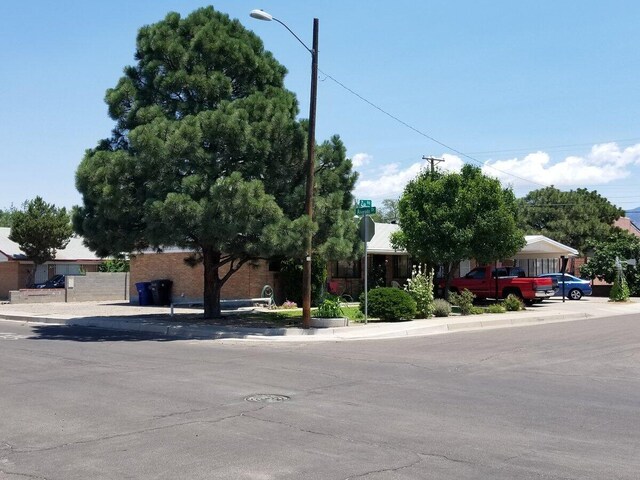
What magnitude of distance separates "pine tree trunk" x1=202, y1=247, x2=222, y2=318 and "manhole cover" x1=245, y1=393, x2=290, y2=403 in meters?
12.5

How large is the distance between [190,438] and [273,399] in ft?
7.83

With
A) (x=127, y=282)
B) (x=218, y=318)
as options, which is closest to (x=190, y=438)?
(x=218, y=318)

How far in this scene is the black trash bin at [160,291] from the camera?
32.9 m

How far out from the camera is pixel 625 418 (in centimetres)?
893

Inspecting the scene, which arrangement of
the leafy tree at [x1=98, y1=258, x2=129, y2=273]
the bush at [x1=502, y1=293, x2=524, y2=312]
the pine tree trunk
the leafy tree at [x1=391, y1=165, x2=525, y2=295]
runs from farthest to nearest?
the leafy tree at [x1=98, y1=258, x2=129, y2=273], the bush at [x1=502, y1=293, x2=524, y2=312], the leafy tree at [x1=391, y1=165, x2=525, y2=295], the pine tree trunk

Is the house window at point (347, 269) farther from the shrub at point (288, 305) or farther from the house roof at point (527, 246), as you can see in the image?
the shrub at point (288, 305)

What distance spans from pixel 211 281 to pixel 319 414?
1466 cm

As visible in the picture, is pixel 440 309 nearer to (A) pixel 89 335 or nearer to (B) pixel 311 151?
(B) pixel 311 151

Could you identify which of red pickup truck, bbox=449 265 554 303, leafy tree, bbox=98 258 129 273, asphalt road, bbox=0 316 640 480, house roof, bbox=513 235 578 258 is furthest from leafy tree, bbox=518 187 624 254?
asphalt road, bbox=0 316 640 480

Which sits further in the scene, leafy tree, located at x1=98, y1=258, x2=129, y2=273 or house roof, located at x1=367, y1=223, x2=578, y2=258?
leafy tree, located at x1=98, y1=258, x2=129, y2=273

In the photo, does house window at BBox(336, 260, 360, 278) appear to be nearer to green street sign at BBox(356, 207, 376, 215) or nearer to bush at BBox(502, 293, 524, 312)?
bush at BBox(502, 293, 524, 312)

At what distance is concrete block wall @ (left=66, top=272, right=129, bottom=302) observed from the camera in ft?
125

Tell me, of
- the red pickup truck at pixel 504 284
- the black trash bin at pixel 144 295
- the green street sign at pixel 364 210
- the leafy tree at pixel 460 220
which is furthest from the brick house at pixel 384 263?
the green street sign at pixel 364 210

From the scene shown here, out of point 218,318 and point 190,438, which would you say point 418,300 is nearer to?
point 218,318
